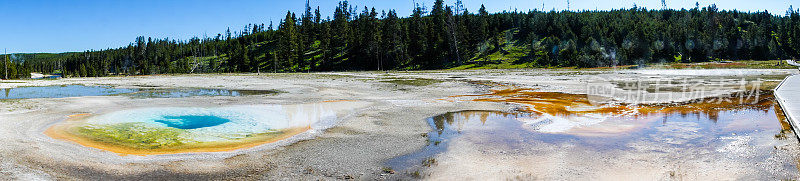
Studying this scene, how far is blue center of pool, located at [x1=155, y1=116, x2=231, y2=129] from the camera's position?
1474 cm

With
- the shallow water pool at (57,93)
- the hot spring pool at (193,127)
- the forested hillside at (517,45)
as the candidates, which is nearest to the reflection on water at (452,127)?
the hot spring pool at (193,127)

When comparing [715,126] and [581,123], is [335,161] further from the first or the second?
[715,126]

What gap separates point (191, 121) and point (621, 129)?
1508 cm

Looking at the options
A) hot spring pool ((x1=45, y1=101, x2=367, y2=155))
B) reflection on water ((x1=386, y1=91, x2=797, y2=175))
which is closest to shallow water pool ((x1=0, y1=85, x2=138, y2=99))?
hot spring pool ((x1=45, y1=101, x2=367, y2=155))

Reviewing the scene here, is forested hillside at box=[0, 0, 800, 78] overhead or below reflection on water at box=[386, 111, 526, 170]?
overhead

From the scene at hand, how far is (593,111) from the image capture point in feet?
56.9

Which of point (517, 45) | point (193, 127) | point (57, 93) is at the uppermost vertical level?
point (517, 45)

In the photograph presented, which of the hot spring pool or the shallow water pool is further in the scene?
the shallow water pool

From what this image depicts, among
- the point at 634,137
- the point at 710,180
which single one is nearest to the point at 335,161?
the point at 710,180

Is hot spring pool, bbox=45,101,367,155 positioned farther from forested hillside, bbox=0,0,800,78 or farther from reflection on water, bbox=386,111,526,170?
forested hillside, bbox=0,0,800,78

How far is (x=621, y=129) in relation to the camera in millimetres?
12922

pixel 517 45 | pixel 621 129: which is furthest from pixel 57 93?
pixel 517 45

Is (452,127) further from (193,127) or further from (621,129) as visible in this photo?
(193,127)

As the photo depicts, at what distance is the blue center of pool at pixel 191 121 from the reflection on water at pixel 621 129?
313 inches
